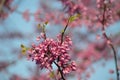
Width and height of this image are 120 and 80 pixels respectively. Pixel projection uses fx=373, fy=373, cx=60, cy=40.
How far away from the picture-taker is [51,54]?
4.07 meters

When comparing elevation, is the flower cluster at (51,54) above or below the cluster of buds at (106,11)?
above

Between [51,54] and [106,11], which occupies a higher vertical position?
[51,54]

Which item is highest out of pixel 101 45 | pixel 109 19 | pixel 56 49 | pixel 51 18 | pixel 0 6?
pixel 56 49

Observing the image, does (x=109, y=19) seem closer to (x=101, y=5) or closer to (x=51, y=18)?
(x=101, y=5)

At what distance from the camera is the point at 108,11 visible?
18.6 ft

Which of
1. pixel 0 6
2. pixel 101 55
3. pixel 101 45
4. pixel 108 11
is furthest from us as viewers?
pixel 101 45

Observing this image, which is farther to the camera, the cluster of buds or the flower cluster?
the cluster of buds

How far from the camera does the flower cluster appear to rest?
13.3 ft

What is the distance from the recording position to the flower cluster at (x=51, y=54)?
4039mm

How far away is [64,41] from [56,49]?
0.18 metres

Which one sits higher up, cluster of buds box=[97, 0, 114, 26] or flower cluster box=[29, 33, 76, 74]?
flower cluster box=[29, 33, 76, 74]

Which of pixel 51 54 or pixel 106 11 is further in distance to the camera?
pixel 106 11

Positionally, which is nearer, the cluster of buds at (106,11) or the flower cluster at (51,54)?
the flower cluster at (51,54)

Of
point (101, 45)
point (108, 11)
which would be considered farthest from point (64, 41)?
point (101, 45)
